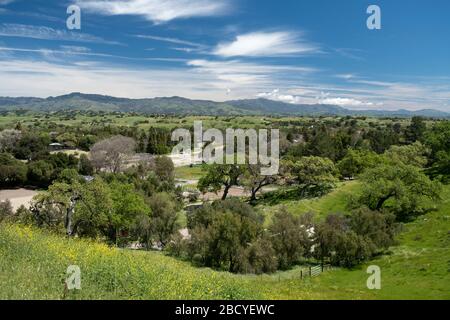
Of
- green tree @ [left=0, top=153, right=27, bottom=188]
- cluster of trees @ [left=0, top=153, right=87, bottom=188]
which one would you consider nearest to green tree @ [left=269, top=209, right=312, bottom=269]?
cluster of trees @ [left=0, top=153, right=87, bottom=188]

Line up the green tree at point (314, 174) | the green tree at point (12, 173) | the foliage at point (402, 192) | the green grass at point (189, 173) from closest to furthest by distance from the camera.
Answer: the foliage at point (402, 192) → the green tree at point (314, 174) → the green tree at point (12, 173) → the green grass at point (189, 173)

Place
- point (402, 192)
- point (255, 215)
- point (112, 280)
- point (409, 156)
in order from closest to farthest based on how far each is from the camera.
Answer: point (112, 280), point (255, 215), point (402, 192), point (409, 156)

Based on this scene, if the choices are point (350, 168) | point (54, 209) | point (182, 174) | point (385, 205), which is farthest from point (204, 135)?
point (54, 209)

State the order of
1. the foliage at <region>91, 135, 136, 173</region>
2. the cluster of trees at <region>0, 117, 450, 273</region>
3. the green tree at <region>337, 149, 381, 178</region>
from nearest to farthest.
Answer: the cluster of trees at <region>0, 117, 450, 273</region> → the green tree at <region>337, 149, 381, 178</region> → the foliage at <region>91, 135, 136, 173</region>

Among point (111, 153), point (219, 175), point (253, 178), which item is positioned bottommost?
point (253, 178)

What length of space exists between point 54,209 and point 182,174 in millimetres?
79246

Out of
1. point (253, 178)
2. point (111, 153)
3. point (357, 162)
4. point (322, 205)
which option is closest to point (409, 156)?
point (357, 162)

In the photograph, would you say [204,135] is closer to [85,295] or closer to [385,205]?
[385,205]

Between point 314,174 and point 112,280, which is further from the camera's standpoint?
point 314,174

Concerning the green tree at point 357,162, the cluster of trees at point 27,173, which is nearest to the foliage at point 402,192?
the green tree at point 357,162

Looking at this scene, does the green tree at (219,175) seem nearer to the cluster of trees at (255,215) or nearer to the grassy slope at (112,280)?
the cluster of trees at (255,215)

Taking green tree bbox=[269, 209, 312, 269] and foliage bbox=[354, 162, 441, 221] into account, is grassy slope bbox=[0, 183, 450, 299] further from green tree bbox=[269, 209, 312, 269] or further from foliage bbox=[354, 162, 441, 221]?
foliage bbox=[354, 162, 441, 221]

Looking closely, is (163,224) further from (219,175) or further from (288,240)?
(219,175)

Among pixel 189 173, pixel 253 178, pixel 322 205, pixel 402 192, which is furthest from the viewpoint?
pixel 189 173
